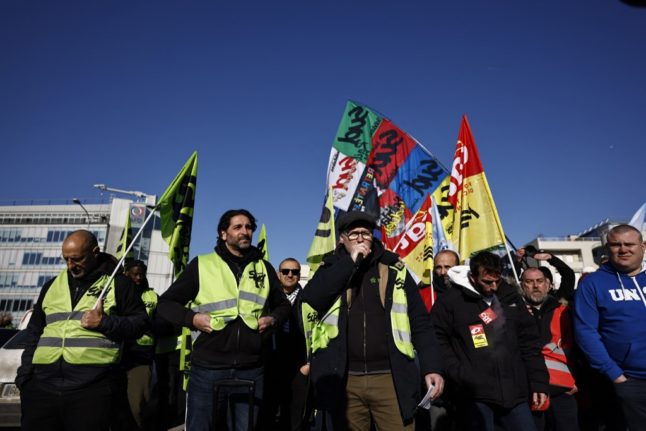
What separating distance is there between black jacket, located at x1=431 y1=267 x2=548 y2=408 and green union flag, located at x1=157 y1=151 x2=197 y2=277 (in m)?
3.05

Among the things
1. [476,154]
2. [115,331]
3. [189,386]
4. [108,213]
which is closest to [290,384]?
[189,386]

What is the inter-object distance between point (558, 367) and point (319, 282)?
270cm

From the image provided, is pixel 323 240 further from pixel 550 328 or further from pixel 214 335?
pixel 214 335

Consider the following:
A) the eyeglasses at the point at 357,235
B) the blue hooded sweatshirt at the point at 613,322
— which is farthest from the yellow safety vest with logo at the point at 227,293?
the blue hooded sweatshirt at the point at 613,322

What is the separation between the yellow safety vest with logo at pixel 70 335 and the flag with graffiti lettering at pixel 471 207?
15.3 feet

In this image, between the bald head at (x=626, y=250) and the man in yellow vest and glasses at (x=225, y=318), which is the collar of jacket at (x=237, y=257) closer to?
the man in yellow vest and glasses at (x=225, y=318)

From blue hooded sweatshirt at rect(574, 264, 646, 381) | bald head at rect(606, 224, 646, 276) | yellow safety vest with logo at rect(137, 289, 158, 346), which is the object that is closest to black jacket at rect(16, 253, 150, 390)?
yellow safety vest with logo at rect(137, 289, 158, 346)

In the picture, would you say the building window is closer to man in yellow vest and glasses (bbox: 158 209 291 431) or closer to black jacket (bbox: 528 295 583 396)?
man in yellow vest and glasses (bbox: 158 209 291 431)

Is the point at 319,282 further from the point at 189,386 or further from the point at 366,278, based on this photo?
the point at 189,386

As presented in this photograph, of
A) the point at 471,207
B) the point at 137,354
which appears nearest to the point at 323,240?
the point at 471,207

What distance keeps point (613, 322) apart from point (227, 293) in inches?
125

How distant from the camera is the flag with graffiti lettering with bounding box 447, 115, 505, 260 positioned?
651 cm

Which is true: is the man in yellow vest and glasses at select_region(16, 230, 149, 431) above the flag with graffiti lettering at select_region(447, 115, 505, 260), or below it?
below

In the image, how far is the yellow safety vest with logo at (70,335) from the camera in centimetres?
349
